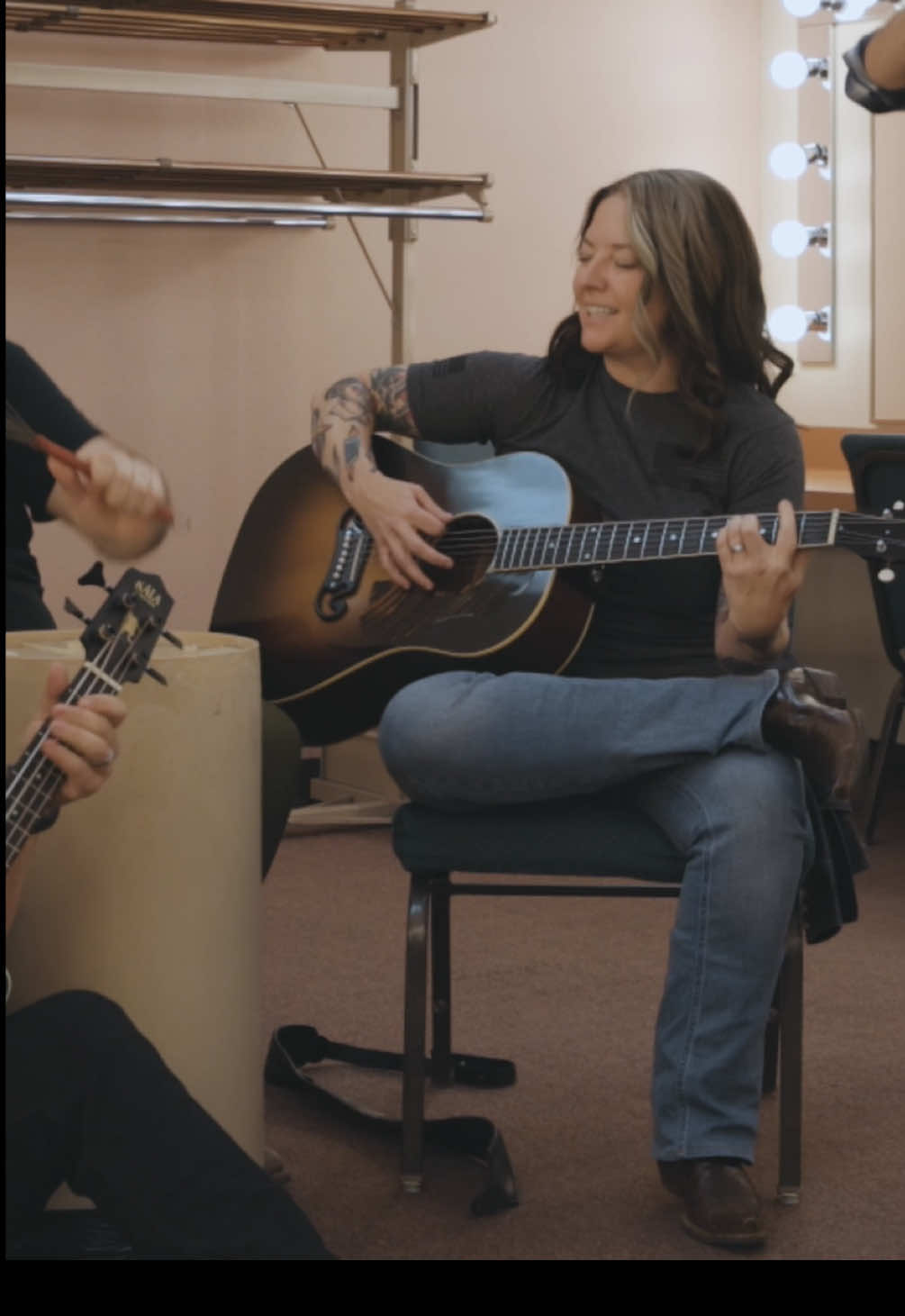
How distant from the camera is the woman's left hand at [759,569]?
1.75 m

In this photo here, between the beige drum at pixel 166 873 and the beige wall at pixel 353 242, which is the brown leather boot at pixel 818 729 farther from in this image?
the beige wall at pixel 353 242

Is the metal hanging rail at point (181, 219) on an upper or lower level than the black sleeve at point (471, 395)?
upper

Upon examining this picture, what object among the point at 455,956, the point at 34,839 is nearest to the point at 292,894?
the point at 455,956

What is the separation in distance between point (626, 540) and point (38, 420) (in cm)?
60

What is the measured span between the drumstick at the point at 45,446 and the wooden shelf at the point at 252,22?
1609mm

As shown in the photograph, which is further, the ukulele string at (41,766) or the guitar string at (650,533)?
the guitar string at (650,533)

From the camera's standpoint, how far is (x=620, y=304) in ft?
6.62

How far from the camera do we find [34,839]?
1.40m

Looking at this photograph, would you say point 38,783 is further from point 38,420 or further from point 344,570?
point 344,570

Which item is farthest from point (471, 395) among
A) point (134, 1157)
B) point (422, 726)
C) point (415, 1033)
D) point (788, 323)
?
point (788, 323)

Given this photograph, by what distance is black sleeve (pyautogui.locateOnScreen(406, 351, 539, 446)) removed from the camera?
212cm

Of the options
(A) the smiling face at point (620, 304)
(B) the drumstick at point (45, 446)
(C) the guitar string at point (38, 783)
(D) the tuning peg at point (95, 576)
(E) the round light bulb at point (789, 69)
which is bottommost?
(C) the guitar string at point (38, 783)

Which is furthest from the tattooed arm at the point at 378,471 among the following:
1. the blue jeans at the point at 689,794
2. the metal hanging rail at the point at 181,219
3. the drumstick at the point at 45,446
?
the metal hanging rail at the point at 181,219
